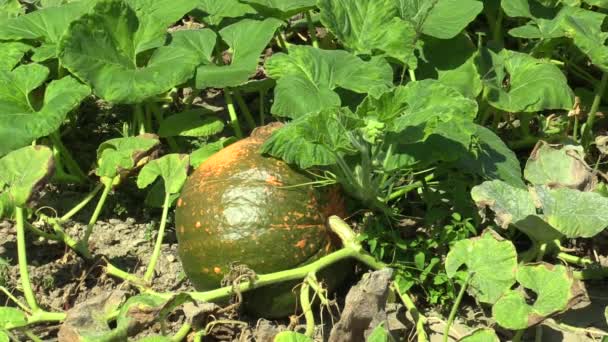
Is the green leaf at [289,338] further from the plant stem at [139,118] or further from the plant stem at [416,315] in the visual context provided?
the plant stem at [139,118]

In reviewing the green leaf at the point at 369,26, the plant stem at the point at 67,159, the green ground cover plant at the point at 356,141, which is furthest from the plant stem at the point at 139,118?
the green leaf at the point at 369,26

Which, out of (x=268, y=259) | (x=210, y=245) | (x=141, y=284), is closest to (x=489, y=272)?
(x=268, y=259)

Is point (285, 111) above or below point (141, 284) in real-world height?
above

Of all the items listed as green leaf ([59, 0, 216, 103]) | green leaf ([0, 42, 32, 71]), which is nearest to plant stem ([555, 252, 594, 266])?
green leaf ([59, 0, 216, 103])

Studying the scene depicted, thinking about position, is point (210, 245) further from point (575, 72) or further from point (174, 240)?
point (575, 72)

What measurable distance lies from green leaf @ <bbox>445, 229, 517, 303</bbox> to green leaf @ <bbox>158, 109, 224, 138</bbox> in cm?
139

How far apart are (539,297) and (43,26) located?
2.53 meters

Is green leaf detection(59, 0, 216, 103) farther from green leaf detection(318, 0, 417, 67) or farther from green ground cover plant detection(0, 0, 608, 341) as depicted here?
green leaf detection(318, 0, 417, 67)

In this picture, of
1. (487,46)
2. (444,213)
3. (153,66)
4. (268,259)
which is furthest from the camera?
(487,46)

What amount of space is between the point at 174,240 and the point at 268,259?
721 mm

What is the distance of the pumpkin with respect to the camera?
3141mm

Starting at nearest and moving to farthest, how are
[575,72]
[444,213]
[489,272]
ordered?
[489,272], [444,213], [575,72]

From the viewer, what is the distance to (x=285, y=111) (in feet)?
10.5

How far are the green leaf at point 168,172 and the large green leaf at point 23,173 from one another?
37 cm
